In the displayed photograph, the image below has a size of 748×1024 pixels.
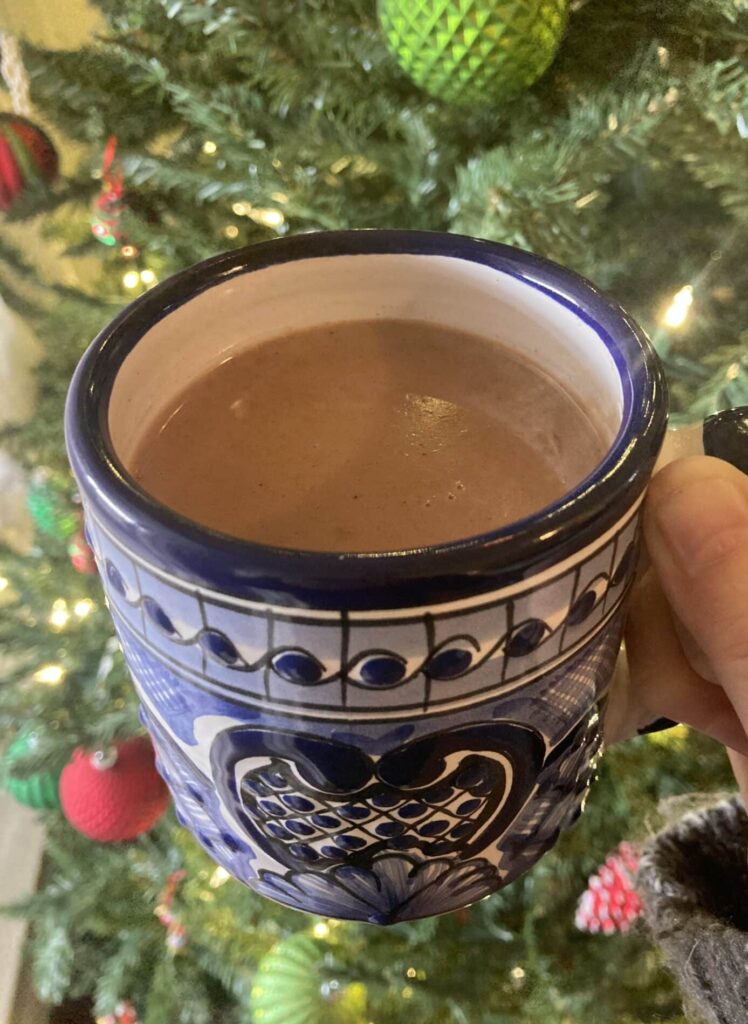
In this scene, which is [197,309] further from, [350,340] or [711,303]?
[711,303]

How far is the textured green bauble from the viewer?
0.57 metres

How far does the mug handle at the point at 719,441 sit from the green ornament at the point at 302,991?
0.63 metres

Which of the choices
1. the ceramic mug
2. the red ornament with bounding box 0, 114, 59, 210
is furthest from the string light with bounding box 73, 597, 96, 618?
the ceramic mug

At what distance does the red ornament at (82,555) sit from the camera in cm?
90

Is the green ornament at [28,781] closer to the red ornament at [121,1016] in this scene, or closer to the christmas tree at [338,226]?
the christmas tree at [338,226]

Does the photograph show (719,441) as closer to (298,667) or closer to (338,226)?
(298,667)

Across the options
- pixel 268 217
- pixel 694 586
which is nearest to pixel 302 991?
pixel 694 586

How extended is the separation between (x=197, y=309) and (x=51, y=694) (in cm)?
64

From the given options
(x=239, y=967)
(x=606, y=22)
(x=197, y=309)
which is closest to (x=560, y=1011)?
(x=239, y=967)

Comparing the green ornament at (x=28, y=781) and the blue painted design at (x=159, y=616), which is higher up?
the blue painted design at (x=159, y=616)

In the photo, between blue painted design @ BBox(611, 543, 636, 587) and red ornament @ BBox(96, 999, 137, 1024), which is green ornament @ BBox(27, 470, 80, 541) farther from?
blue painted design @ BBox(611, 543, 636, 587)

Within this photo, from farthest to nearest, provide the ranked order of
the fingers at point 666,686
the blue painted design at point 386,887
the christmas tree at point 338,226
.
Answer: the christmas tree at point 338,226, the fingers at point 666,686, the blue painted design at point 386,887

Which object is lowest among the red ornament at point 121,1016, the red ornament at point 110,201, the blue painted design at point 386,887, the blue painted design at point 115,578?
the red ornament at point 121,1016

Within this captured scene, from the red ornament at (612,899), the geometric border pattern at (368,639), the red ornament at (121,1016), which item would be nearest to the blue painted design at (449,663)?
the geometric border pattern at (368,639)
